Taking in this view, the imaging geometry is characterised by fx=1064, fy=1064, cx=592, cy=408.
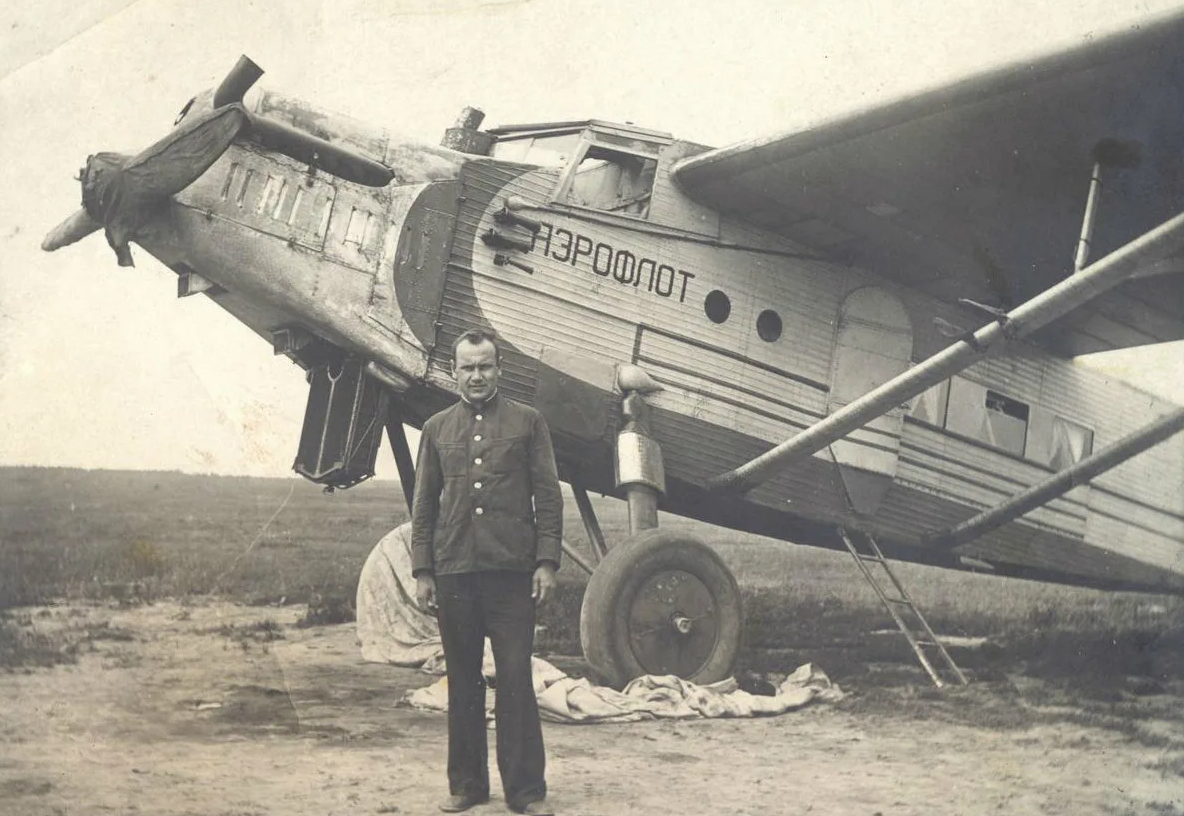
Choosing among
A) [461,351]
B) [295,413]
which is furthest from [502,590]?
[295,413]

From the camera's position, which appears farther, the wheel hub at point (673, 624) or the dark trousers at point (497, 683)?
the wheel hub at point (673, 624)

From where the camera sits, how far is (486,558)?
3680 mm

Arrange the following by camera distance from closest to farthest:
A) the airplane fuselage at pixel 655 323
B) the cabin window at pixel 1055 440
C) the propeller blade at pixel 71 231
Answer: the airplane fuselage at pixel 655 323, the propeller blade at pixel 71 231, the cabin window at pixel 1055 440

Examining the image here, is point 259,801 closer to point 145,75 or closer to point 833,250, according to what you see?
point 145,75

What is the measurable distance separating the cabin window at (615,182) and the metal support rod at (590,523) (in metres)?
1.60

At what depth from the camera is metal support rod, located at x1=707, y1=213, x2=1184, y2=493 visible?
5109 mm

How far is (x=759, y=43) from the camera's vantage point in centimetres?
604

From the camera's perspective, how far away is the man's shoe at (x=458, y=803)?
3582 millimetres

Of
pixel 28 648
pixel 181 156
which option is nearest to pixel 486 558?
pixel 181 156

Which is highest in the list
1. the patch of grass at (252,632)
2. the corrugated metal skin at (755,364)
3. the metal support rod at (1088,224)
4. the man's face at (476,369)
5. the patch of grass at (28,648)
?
the metal support rod at (1088,224)

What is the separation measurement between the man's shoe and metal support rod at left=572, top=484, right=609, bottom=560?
7.74 ft

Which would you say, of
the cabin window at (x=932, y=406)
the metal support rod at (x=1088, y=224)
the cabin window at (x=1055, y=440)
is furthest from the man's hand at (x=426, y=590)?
the cabin window at (x=1055, y=440)

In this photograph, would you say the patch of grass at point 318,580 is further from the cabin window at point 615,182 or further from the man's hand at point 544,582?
the man's hand at point 544,582

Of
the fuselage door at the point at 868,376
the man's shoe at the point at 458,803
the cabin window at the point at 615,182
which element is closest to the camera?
the man's shoe at the point at 458,803
